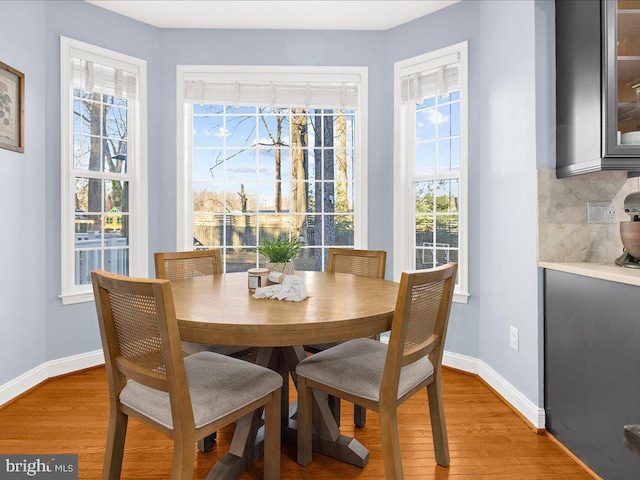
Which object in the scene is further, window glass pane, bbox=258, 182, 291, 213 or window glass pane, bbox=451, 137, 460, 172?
window glass pane, bbox=258, 182, 291, 213

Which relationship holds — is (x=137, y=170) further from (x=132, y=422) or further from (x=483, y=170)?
(x=483, y=170)

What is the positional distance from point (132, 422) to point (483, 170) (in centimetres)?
285

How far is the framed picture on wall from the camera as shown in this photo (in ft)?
8.57

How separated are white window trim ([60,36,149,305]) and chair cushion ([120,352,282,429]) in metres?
1.94

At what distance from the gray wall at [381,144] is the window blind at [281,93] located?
18 cm

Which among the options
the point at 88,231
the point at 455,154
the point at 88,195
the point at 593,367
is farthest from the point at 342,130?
the point at 593,367

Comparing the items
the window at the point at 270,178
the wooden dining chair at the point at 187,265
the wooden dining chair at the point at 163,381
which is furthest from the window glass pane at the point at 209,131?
the wooden dining chair at the point at 163,381

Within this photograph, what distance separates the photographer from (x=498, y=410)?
2.53 metres

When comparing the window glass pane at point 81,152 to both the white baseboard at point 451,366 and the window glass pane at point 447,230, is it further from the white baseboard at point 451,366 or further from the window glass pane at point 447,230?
the window glass pane at point 447,230

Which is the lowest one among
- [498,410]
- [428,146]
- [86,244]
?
[498,410]

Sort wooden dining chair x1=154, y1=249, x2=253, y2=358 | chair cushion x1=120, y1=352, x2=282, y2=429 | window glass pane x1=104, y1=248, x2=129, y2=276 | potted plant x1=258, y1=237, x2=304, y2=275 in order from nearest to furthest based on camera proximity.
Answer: chair cushion x1=120, y1=352, x2=282, y2=429, potted plant x1=258, y1=237, x2=304, y2=275, wooden dining chair x1=154, y1=249, x2=253, y2=358, window glass pane x1=104, y1=248, x2=129, y2=276

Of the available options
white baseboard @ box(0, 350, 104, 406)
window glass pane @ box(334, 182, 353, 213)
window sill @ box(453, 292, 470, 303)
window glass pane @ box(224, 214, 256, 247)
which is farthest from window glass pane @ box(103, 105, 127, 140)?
window sill @ box(453, 292, 470, 303)

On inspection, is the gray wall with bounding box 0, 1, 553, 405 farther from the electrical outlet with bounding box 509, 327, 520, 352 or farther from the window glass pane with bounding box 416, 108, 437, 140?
→ the window glass pane with bounding box 416, 108, 437, 140

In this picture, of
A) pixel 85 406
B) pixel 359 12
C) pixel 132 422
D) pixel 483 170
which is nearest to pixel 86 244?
pixel 85 406
